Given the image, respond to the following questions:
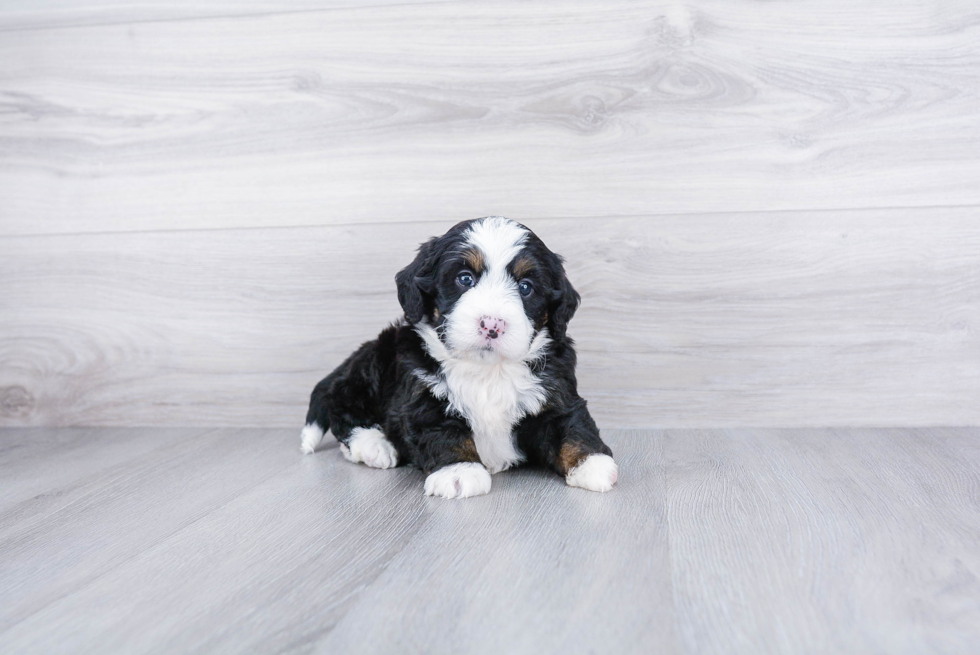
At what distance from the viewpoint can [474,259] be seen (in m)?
Answer: 1.47

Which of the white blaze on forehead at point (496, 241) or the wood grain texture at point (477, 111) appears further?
the wood grain texture at point (477, 111)

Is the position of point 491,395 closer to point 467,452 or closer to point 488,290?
point 467,452

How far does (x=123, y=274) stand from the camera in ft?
7.25

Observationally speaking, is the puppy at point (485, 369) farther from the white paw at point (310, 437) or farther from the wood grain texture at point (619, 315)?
the wood grain texture at point (619, 315)

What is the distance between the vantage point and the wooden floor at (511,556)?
2.91ft

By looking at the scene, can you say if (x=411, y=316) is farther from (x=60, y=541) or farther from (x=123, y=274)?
(x=123, y=274)

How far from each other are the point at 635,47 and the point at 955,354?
109 cm

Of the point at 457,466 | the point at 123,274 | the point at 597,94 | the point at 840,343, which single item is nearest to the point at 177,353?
the point at 123,274

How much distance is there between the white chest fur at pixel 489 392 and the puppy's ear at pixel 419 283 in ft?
0.22

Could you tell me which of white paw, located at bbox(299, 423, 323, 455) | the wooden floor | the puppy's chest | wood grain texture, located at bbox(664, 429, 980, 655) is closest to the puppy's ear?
the puppy's chest

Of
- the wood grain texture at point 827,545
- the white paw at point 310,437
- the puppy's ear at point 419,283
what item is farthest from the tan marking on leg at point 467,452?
the white paw at point 310,437

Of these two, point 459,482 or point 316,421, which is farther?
point 316,421

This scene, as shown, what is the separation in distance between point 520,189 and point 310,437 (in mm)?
811

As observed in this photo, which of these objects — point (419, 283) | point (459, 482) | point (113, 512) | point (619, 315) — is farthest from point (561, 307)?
point (113, 512)
